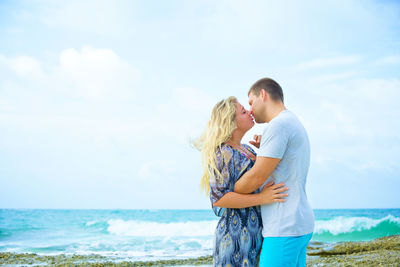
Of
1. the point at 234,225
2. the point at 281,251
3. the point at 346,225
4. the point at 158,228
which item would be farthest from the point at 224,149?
the point at 158,228

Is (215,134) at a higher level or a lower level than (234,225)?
higher

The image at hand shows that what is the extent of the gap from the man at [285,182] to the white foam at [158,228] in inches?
767

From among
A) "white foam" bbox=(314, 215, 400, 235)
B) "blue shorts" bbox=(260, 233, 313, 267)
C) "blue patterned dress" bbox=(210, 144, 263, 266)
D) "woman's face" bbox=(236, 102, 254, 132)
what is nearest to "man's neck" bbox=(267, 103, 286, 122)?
"woman's face" bbox=(236, 102, 254, 132)

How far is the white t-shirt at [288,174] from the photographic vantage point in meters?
2.75

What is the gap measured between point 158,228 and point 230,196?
77.1 feet

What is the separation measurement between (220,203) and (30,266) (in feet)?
22.5

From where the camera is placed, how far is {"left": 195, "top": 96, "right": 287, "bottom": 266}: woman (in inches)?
114

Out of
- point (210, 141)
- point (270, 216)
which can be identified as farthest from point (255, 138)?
point (270, 216)

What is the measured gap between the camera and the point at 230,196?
2.88 metres

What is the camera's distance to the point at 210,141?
304 centimetres

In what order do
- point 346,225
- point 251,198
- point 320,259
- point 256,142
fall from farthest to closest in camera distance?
point 346,225 → point 320,259 → point 256,142 → point 251,198

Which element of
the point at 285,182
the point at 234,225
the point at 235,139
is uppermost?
the point at 235,139

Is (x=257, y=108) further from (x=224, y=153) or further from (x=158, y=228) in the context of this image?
(x=158, y=228)

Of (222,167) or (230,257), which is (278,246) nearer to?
(230,257)
